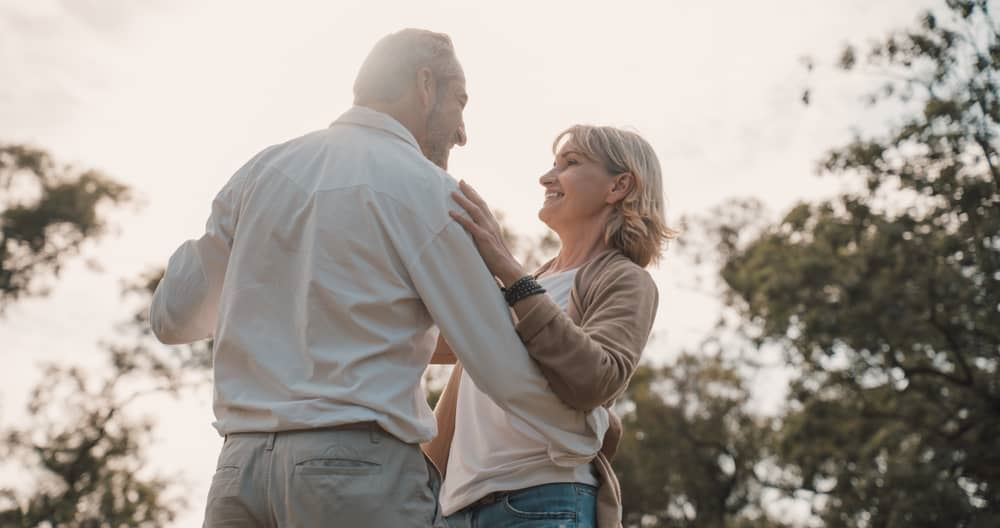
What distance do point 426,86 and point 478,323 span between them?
28.0 inches

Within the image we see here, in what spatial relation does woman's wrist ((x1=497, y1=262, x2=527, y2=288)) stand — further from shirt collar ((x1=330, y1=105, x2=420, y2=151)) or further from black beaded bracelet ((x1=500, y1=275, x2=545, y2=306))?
shirt collar ((x1=330, y1=105, x2=420, y2=151))

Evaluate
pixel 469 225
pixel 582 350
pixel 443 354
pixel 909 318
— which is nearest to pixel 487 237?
pixel 469 225

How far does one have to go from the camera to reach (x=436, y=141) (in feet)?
9.50

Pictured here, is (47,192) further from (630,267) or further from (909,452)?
(630,267)

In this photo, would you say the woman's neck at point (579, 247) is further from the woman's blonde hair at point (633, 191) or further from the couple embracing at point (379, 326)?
the couple embracing at point (379, 326)

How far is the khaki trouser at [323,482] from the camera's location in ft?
7.38

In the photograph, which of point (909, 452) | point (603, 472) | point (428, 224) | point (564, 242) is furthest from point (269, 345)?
point (909, 452)

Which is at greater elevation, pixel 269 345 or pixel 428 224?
pixel 428 224

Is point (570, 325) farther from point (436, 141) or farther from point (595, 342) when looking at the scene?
point (436, 141)

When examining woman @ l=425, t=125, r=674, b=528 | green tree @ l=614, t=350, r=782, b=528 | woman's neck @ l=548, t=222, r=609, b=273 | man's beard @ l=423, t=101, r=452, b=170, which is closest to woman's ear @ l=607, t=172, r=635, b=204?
woman @ l=425, t=125, r=674, b=528

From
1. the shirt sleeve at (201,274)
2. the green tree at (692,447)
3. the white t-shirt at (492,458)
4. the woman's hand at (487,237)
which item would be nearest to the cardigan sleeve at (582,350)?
the woman's hand at (487,237)

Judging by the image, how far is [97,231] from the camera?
2939 cm

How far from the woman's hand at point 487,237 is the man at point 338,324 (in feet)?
0.14

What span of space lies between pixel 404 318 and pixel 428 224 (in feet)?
0.77
